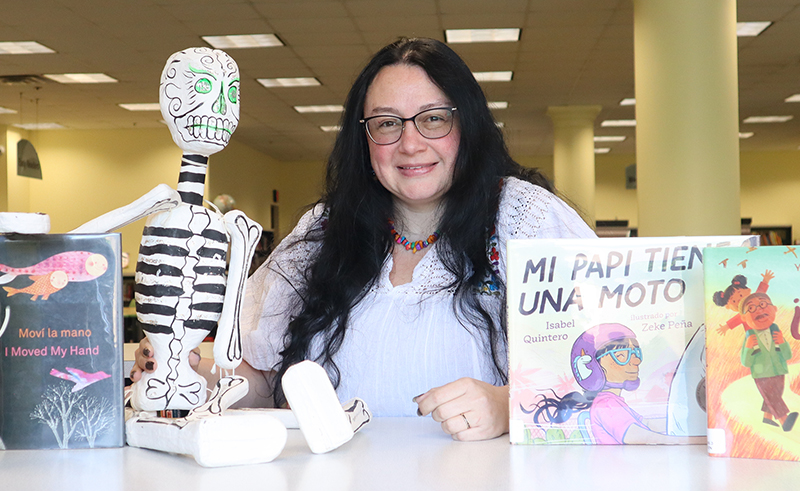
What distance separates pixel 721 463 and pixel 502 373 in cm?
66

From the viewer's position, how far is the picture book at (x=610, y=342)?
2.69 ft

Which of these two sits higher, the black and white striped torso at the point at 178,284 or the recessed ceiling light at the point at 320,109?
the recessed ceiling light at the point at 320,109

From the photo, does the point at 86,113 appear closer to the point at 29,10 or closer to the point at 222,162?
the point at 222,162

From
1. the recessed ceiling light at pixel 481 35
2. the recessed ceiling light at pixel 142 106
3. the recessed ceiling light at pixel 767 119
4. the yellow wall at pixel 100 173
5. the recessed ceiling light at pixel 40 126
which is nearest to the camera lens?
the recessed ceiling light at pixel 481 35

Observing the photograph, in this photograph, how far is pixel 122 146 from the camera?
37.7ft

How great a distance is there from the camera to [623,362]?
0.82 meters

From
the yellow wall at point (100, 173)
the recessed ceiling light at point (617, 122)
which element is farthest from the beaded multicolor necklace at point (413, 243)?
the recessed ceiling light at point (617, 122)

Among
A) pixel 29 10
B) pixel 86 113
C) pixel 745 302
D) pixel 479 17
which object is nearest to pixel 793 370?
pixel 745 302

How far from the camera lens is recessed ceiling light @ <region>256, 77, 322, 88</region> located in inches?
324

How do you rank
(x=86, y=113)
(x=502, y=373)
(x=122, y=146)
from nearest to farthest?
(x=502, y=373) < (x=86, y=113) < (x=122, y=146)

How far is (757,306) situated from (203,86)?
0.69 m

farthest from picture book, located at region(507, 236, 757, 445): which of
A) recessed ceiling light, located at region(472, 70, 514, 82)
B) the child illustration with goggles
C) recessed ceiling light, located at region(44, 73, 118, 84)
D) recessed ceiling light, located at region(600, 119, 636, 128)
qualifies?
recessed ceiling light, located at region(600, 119, 636, 128)

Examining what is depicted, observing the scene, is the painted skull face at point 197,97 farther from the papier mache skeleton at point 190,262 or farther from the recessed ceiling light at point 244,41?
the recessed ceiling light at point 244,41

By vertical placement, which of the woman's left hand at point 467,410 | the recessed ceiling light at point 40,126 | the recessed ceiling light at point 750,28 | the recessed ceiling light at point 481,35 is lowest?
the woman's left hand at point 467,410
